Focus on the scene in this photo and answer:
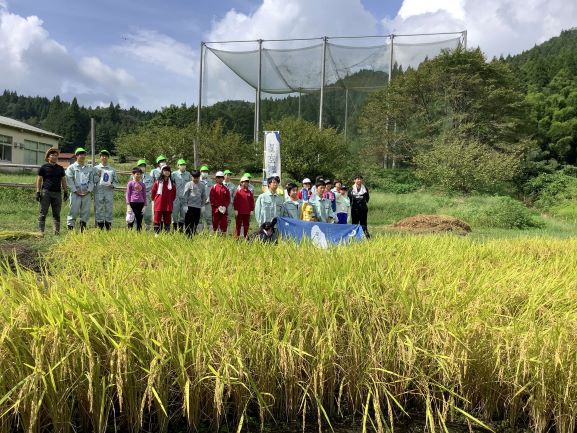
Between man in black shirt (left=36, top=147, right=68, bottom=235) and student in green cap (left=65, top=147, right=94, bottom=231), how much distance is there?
176 mm

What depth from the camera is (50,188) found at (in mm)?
7449

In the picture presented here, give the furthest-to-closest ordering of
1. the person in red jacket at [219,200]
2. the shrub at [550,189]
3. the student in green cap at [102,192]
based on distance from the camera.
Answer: the shrub at [550,189] < the student in green cap at [102,192] < the person in red jacket at [219,200]

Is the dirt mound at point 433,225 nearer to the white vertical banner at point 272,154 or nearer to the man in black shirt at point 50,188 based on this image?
the white vertical banner at point 272,154

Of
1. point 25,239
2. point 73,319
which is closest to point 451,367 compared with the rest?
point 73,319

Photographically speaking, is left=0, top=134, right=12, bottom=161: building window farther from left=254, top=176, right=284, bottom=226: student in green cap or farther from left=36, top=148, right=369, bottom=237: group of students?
left=254, top=176, right=284, bottom=226: student in green cap

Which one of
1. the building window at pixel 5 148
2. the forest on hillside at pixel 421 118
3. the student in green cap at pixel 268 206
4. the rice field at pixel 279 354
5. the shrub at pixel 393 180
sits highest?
the forest on hillside at pixel 421 118

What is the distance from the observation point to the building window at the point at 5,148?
2512 centimetres

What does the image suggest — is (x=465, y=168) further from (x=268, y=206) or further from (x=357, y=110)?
(x=268, y=206)

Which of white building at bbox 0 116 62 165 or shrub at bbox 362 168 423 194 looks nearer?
shrub at bbox 362 168 423 194

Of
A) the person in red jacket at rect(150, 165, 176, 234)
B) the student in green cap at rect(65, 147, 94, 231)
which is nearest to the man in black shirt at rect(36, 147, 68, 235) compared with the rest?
the student in green cap at rect(65, 147, 94, 231)

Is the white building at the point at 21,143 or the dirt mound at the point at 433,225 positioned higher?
the white building at the point at 21,143

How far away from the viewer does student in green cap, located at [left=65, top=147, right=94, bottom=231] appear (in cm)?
747

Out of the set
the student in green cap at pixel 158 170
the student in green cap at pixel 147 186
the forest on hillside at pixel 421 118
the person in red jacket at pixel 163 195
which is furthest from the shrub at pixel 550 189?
the person in red jacket at pixel 163 195

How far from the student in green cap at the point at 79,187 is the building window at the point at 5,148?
21321mm
